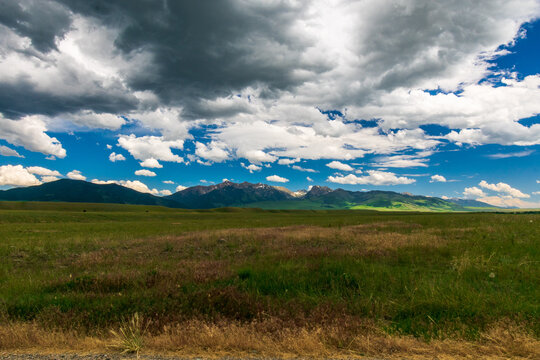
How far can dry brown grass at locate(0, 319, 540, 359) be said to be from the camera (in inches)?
157

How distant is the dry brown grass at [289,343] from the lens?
4.00 meters

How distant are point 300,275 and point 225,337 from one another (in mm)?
4624

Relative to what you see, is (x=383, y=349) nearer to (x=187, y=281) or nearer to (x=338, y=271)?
(x=338, y=271)

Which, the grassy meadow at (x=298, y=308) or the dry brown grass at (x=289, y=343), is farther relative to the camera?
the grassy meadow at (x=298, y=308)

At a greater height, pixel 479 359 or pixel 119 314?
pixel 479 359

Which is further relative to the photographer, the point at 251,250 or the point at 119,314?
the point at 251,250

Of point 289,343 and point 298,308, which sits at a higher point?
point 289,343

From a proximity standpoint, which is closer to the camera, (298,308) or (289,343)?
(289,343)

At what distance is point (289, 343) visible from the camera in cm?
426

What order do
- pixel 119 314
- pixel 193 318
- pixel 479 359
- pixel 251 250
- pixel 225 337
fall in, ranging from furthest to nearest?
pixel 251 250, pixel 119 314, pixel 193 318, pixel 225 337, pixel 479 359

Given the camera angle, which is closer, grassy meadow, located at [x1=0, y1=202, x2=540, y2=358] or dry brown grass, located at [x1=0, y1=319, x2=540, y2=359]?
dry brown grass, located at [x1=0, y1=319, x2=540, y2=359]

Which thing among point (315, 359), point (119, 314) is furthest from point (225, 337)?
point (119, 314)

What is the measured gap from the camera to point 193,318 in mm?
5410

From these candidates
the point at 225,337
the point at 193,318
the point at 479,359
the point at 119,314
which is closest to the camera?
the point at 479,359
